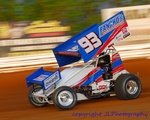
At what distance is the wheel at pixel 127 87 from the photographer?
8594 millimetres

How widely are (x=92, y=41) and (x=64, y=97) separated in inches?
51.6

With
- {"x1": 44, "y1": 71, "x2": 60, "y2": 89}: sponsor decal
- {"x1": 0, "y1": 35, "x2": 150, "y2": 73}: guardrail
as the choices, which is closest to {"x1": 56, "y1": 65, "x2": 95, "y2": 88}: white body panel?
{"x1": 44, "y1": 71, "x2": 60, "y2": 89}: sponsor decal

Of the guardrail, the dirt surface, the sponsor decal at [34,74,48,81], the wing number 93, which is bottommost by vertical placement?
the dirt surface

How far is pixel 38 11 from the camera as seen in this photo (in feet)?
64.5

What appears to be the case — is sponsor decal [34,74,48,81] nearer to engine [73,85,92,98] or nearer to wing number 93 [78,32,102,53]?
engine [73,85,92,98]

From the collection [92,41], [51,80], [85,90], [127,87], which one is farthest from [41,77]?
[127,87]

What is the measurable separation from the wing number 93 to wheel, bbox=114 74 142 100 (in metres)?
0.88

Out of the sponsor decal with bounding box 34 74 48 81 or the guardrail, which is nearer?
the sponsor decal with bounding box 34 74 48 81

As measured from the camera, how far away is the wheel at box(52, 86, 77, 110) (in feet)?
26.4

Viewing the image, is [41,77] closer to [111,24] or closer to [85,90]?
[85,90]

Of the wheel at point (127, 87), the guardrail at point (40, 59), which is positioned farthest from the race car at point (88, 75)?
the guardrail at point (40, 59)

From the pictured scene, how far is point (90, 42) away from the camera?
27.8ft

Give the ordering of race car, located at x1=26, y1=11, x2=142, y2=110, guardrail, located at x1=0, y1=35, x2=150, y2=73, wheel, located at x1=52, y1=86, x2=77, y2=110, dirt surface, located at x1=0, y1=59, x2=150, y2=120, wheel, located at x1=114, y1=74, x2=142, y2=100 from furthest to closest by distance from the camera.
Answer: guardrail, located at x1=0, y1=35, x2=150, y2=73 < wheel, located at x1=114, y1=74, x2=142, y2=100 < race car, located at x1=26, y1=11, x2=142, y2=110 < wheel, located at x1=52, y1=86, x2=77, y2=110 < dirt surface, located at x1=0, y1=59, x2=150, y2=120

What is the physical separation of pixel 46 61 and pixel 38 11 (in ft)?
19.9
